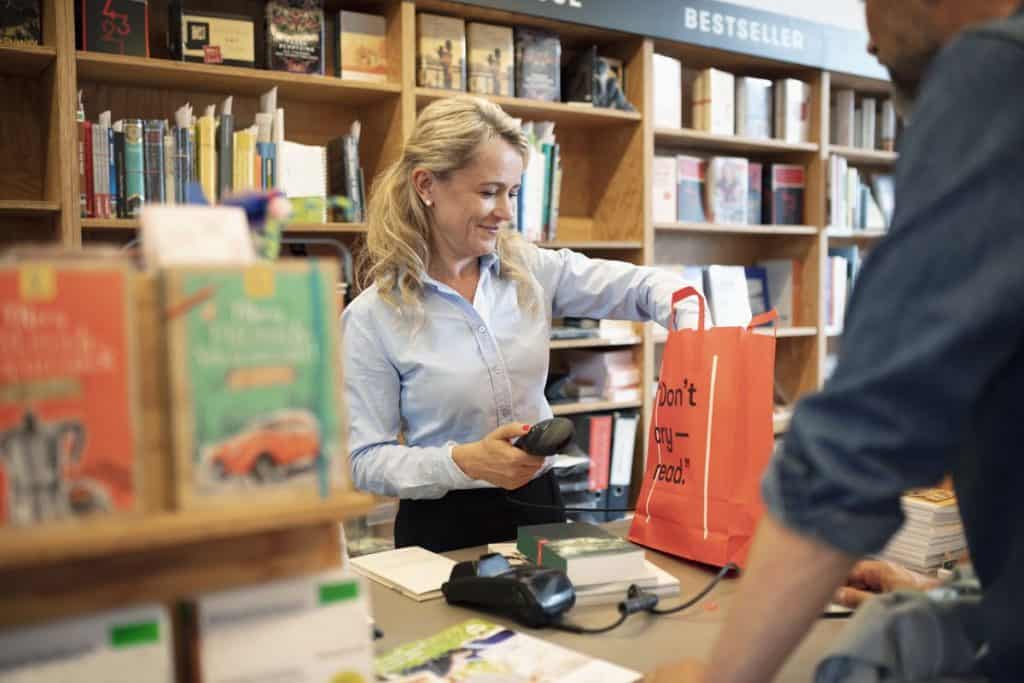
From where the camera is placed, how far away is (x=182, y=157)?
2445 mm

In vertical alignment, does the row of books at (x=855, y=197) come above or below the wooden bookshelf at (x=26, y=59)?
below

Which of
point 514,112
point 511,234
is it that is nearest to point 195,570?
point 511,234

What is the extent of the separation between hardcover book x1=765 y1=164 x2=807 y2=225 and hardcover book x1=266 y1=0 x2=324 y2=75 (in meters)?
2.10

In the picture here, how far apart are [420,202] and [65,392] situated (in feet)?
4.37

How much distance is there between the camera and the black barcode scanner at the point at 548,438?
142cm

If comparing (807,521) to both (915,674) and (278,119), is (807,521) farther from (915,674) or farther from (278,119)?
(278,119)

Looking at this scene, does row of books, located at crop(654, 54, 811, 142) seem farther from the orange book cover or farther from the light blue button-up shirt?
the orange book cover

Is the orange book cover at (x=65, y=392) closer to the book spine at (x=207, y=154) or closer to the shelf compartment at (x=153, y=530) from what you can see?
the shelf compartment at (x=153, y=530)

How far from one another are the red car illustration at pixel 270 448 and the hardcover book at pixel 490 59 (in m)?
2.46

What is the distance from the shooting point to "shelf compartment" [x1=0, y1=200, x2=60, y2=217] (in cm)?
225

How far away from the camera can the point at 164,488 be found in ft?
2.21

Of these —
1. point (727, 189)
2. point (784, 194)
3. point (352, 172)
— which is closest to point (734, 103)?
point (727, 189)

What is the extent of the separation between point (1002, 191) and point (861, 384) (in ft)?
0.55

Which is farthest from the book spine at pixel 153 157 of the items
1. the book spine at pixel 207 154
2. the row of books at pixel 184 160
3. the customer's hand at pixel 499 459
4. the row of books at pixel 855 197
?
the row of books at pixel 855 197
